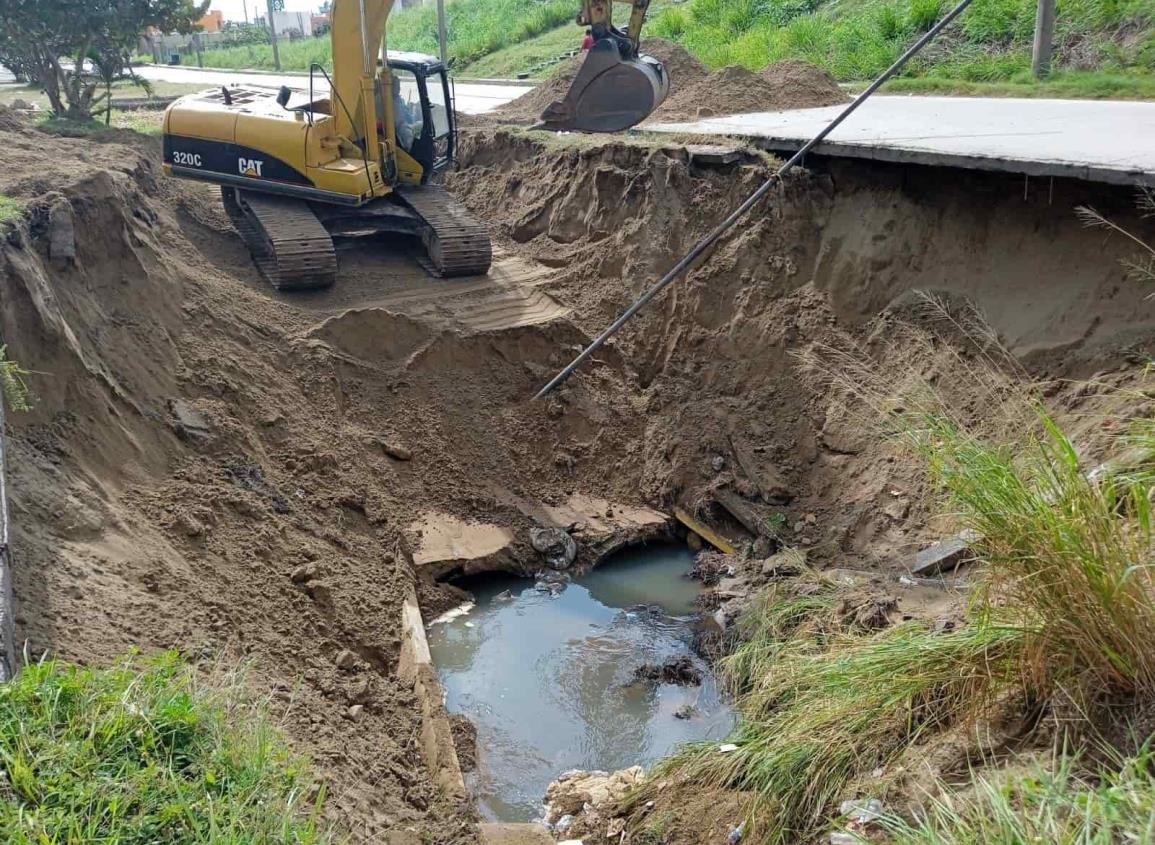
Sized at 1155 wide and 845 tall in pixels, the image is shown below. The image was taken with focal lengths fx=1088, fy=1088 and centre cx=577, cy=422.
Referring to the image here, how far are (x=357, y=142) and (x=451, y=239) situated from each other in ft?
4.45

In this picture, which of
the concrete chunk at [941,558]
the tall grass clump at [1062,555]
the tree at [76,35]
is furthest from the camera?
the tree at [76,35]

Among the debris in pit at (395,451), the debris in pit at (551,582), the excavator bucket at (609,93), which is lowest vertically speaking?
the debris in pit at (551,582)

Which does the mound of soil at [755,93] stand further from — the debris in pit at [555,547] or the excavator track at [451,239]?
the debris in pit at [555,547]

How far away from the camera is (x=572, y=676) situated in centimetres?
673

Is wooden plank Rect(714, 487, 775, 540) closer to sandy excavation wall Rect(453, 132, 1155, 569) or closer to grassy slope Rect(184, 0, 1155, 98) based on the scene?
sandy excavation wall Rect(453, 132, 1155, 569)

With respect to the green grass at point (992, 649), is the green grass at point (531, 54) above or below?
above

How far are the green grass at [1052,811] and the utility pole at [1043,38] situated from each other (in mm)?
11959

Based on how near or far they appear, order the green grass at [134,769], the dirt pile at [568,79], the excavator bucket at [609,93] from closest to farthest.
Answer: the green grass at [134,769] → the excavator bucket at [609,93] → the dirt pile at [568,79]

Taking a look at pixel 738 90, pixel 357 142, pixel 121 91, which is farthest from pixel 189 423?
pixel 121 91

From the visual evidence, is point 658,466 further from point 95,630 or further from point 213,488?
point 95,630

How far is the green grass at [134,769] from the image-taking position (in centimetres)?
292

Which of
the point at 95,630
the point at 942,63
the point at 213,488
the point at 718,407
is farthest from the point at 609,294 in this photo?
the point at 942,63

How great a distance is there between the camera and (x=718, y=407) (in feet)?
28.6

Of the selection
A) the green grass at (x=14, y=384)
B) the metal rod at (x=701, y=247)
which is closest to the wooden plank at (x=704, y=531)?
the metal rod at (x=701, y=247)
